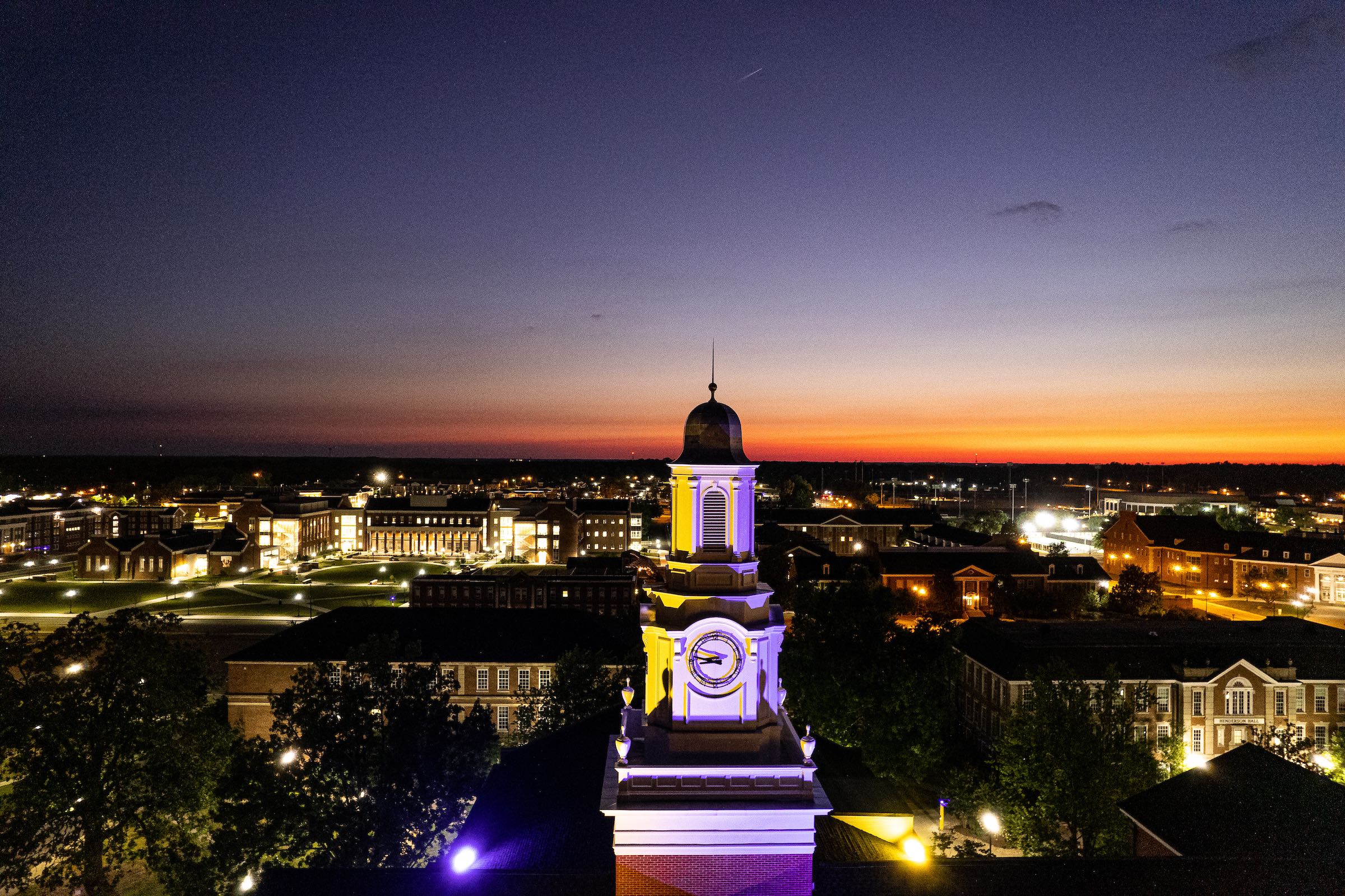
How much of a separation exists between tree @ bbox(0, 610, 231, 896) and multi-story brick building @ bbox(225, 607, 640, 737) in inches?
679

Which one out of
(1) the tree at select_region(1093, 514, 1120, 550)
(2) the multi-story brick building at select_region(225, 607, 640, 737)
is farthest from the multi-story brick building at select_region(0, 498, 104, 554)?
(1) the tree at select_region(1093, 514, 1120, 550)

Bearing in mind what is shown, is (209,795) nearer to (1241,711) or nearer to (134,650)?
(134,650)

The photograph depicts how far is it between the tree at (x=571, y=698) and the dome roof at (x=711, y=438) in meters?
24.2

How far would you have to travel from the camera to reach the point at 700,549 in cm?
1622

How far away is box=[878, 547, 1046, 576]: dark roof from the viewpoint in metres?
85.5

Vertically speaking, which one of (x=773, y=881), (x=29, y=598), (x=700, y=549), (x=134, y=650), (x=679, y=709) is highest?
(x=700, y=549)

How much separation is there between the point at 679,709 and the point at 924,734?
2759 cm

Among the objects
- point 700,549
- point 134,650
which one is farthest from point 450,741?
point 700,549

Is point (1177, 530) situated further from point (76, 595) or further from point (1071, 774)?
point (76, 595)

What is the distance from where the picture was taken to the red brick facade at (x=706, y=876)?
605 inches

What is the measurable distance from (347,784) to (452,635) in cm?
2621

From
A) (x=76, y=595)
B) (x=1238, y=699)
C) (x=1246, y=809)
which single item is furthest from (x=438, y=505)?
(x=1246, y=809)

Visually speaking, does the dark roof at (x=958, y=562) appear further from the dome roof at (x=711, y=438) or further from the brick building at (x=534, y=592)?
the dome roof at (x=711, y=438)

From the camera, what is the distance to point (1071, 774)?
94.7 ft
